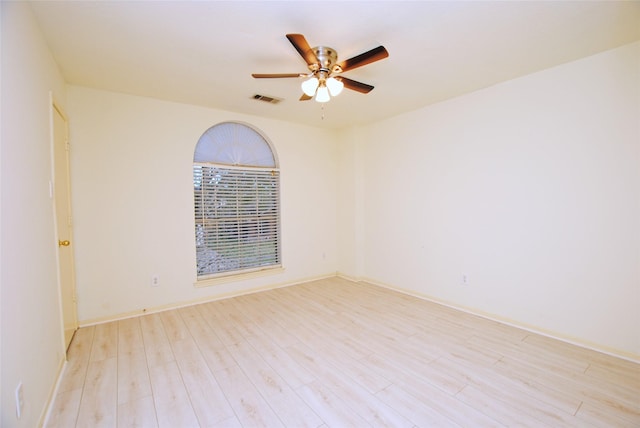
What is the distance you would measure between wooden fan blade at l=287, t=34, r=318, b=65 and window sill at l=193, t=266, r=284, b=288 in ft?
9.81

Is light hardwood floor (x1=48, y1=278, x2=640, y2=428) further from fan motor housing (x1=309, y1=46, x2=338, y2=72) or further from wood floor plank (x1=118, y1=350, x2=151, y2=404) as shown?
fan motor housing (x1=309, y1=46, x2=338, y2=72)

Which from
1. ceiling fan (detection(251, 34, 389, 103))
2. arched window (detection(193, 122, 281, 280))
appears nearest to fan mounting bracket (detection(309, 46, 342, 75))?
ceiling fan (detection(251, 34, 389, 103))

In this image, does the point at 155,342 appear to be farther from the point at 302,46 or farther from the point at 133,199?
the point at 302,46

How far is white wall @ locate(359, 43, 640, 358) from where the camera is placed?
7.68 ft

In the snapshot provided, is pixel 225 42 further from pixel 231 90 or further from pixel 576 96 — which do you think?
pixel 576 96

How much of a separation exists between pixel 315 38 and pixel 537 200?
8.25ft

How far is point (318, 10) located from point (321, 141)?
9.95 feet

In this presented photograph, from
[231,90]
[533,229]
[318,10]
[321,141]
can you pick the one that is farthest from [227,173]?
[533,229]

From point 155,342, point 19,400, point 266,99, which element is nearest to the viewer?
point 19,400

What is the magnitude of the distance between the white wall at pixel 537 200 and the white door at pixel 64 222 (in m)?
3.78

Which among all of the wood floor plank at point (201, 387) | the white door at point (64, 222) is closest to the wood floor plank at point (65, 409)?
the wood floor plank at point (201, 387)

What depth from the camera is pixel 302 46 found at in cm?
184

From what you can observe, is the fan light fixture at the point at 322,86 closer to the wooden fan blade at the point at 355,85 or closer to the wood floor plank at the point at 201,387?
the wooden fan blade at the point at 355,85

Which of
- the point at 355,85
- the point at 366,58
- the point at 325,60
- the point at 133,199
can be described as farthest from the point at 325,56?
the point at 133,199
